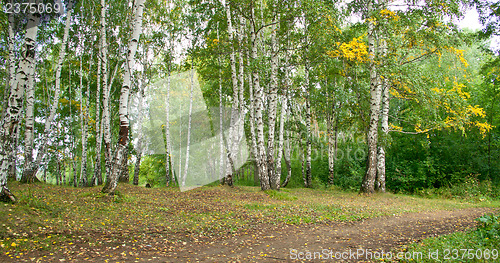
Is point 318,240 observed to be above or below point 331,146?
below

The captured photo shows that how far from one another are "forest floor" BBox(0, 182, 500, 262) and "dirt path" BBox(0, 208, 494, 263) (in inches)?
0.7

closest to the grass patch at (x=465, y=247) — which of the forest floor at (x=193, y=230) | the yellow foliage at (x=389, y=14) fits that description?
the forest floor at (x=193, y=230)

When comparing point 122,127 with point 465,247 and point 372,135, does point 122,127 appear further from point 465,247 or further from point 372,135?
point 372,135

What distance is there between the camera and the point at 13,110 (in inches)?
264

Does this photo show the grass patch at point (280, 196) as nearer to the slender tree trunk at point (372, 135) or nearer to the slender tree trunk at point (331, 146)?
the slender tree trunk at point (372, 135)

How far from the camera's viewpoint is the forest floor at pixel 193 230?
4.86 meters

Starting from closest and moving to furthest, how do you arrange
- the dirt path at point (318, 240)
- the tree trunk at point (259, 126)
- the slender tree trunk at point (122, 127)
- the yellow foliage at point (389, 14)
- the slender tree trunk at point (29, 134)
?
the dirt path at point (318, 240) < the slender tree trunk at point (122, 127) < the slender tree trunk at point (29, 134) < the yellow foliage at point (389, 14) < the tree trunk at point (259, 126)

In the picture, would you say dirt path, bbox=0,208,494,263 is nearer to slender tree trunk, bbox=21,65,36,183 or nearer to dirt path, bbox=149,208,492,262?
dirt path, bbox=149,208,492,262

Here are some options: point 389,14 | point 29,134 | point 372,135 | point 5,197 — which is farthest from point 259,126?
point 29,134

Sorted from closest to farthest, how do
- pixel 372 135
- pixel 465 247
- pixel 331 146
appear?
pixel 465 247
pixel 372 135
pixel 331 146

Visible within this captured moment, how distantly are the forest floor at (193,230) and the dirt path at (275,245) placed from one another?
17 mm

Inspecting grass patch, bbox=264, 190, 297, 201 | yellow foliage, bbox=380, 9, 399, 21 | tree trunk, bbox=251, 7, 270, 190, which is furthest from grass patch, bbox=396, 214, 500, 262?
yellow foliage, bbox=380, 9, 399, 21

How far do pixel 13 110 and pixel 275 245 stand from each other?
7.30 meters

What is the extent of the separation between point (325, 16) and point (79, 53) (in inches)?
641
